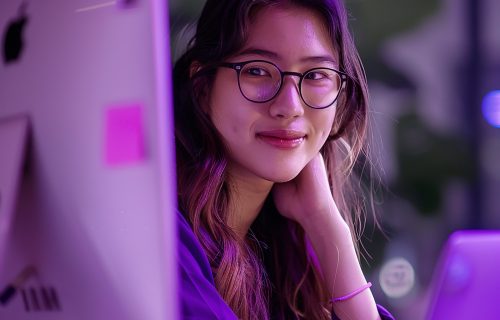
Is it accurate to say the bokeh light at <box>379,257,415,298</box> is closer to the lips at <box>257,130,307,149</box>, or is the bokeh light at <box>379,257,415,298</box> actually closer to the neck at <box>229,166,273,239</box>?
the neck at <box>229,166,273,239</box>

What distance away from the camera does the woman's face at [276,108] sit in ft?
3.43

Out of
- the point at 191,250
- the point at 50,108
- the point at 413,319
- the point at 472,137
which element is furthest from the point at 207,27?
the point at 472,137

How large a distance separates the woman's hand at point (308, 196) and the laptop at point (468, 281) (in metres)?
0.52

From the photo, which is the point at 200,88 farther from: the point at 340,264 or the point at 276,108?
the point at 340,264

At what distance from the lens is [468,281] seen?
29.6 inches

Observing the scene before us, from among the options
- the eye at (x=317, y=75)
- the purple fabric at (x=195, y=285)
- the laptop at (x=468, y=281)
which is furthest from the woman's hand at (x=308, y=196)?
the laptop at (x=468, y=281)

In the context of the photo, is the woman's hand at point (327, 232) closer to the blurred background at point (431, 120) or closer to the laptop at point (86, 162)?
the laptop at point (86, 162)

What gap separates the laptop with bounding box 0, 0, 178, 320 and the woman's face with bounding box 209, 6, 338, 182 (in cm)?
49

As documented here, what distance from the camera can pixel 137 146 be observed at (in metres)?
0.50

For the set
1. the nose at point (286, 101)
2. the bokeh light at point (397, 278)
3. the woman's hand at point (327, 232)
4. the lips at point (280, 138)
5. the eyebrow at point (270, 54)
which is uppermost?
the eyebrow at point (270, 54)

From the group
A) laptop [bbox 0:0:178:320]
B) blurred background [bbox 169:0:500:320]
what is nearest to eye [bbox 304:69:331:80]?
laptop [bbox 0:0:178:320]

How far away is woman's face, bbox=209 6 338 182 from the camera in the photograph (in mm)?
1047

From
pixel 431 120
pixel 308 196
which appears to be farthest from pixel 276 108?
pixel 431 120

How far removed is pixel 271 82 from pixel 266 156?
120 millimetres
